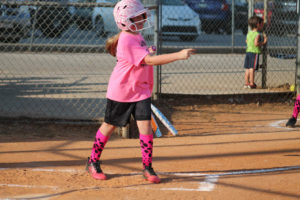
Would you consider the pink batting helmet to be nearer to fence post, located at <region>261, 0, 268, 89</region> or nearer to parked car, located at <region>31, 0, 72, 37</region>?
fence post, located at <region>261, 0, 268, 89</region>

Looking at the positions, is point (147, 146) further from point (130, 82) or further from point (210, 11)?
point (210, 11)

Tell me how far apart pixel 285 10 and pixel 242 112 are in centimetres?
388

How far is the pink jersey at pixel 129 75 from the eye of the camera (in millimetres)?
4309

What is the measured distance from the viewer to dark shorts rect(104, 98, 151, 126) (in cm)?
448

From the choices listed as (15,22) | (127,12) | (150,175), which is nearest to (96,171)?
(150,175)

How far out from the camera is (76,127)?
279 inches

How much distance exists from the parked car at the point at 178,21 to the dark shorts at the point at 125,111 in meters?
11.5

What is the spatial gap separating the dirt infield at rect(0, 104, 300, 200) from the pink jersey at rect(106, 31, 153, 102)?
809 millimetres

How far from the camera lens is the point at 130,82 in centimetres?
444

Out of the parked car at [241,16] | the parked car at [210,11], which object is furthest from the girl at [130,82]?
the parked car at [241,16]

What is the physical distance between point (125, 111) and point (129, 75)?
36cm

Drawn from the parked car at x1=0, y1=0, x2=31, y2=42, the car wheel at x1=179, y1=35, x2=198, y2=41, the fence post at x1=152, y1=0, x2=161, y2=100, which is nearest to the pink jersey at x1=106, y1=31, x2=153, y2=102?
the fence post at x1=152, y1=0, x2=161, y2=100

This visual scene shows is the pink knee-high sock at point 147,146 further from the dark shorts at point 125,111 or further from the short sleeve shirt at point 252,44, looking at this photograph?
the short sleeve shirt at point 252,44

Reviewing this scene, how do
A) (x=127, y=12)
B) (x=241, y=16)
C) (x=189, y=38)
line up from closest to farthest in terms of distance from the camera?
(x=127, y=12) < (x=189, y=38) < (x=241, y=16)
